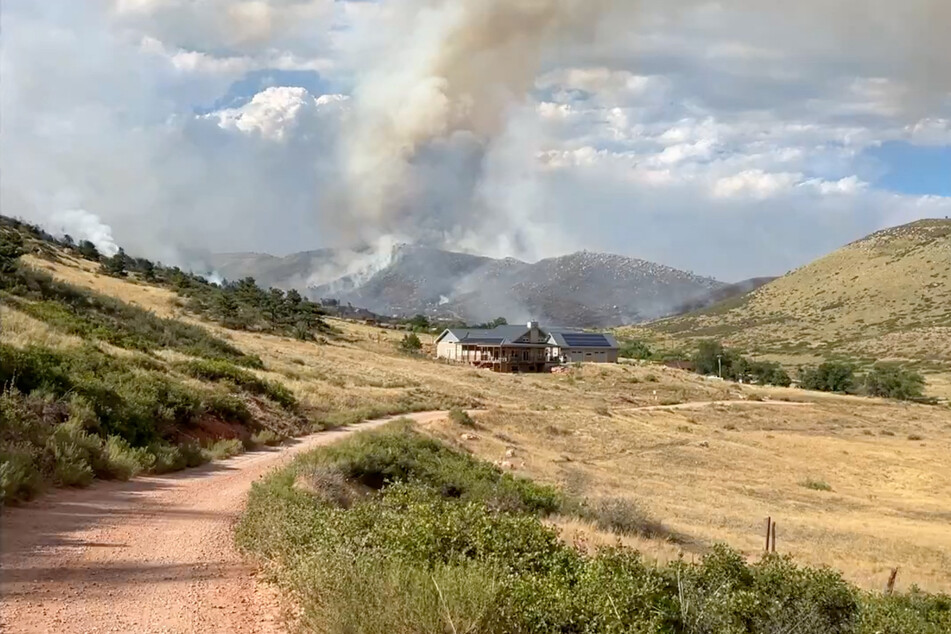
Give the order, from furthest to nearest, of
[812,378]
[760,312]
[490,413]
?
[760,312]
[812,378]
[490,413]

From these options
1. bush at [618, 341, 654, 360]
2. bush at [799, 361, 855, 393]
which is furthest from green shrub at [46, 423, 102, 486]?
bush at [618, 341, 654, 360]

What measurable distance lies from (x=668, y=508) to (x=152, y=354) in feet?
53.6

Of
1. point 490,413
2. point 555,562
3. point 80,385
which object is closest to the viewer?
point 555,562

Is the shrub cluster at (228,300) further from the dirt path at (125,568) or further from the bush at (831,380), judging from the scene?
the bush at (831,380)

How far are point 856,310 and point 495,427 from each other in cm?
13364

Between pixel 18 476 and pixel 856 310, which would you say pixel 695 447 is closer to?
pixel 18 476

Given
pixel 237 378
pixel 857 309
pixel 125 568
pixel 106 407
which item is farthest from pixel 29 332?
pixel 857 309

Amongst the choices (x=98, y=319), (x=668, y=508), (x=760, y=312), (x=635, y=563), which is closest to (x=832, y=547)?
(x=668, y=508)

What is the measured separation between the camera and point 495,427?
1330 inches

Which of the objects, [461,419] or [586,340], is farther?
[586,340]

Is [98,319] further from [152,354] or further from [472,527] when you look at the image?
[472,527]

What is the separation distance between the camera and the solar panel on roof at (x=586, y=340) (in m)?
98.0

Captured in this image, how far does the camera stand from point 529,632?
5.66 metres

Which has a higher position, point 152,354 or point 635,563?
point 152,354
